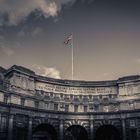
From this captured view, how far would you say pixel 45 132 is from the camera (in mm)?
63094

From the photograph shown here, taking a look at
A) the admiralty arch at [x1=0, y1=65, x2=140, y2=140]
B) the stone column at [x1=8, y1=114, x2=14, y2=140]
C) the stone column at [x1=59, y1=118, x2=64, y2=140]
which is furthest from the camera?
the stone column at [x1=59, y1=118, x2=64, y2=140]

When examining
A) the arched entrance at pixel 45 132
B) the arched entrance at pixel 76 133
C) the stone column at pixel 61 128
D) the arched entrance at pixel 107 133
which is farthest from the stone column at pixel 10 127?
the arched entrance at pixel 107 133

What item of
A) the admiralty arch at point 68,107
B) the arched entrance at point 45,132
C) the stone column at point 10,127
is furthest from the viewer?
the arched entrance at point 45,132

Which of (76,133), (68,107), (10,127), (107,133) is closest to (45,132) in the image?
(76,133)

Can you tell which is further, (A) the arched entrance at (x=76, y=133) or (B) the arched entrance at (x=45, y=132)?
(A) the arched entrance at (x=76, y=133)

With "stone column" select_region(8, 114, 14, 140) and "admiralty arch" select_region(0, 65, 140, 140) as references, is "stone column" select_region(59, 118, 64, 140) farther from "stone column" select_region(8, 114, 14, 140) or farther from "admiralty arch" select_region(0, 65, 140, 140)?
"stone column" select_region(8, 114, 14, 140)

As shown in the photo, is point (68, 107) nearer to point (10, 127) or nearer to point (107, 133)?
point (107, 133)

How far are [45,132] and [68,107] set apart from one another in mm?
9218

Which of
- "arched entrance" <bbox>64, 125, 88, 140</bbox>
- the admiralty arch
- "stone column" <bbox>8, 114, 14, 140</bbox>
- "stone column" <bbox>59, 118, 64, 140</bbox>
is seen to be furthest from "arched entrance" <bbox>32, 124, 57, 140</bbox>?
"stone column" <bbox>8, 114, 14, 140</bbox>

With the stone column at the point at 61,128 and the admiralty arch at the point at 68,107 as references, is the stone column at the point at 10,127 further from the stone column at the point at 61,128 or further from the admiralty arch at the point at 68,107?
the stone column at the point at 61,128

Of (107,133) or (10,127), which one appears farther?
(107,133)

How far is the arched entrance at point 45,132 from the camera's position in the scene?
188ft

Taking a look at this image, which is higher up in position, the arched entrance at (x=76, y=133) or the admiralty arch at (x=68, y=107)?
the admiralty arch at (x=68, y=107)

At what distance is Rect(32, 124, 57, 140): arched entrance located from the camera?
57.2 metres
